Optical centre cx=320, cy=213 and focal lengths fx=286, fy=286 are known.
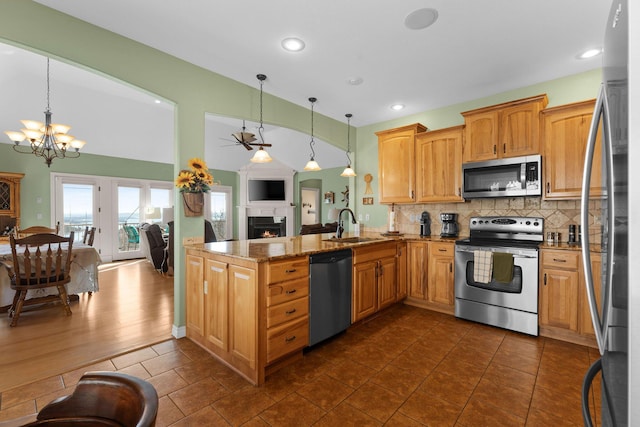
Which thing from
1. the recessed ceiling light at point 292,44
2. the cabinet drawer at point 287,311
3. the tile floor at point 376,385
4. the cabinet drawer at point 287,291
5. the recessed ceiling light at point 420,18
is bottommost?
the tile floor at point 376,385

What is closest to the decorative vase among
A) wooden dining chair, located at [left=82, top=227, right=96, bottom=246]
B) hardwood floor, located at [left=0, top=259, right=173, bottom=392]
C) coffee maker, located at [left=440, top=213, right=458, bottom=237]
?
hardwood floor, located at [left=0, top=259, right=173, bottom=392]

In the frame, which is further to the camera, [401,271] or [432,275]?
[401,271]

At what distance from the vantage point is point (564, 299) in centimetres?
266

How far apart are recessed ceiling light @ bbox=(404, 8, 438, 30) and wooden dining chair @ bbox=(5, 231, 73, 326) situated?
4.20m

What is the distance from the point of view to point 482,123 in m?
3.34

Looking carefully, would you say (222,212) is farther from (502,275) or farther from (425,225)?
(502,275)

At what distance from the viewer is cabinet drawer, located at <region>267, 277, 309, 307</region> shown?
81.6 inches

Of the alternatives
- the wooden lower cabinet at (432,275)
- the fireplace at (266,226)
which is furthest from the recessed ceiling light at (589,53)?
the fireplace at (266,226)

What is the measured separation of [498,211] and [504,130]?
96cm

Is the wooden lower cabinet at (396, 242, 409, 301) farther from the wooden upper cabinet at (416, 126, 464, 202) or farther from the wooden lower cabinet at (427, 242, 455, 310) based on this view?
the wooden upper cabinet at (416, 126, 464, 202)

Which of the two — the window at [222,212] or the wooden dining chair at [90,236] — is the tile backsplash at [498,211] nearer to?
the wooden dining chair at [90,236]

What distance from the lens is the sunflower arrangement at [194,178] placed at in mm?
2713

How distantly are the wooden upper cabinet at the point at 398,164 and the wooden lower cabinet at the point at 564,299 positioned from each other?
1.67 meters

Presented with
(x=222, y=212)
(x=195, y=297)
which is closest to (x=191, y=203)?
(x=195, y=297)
